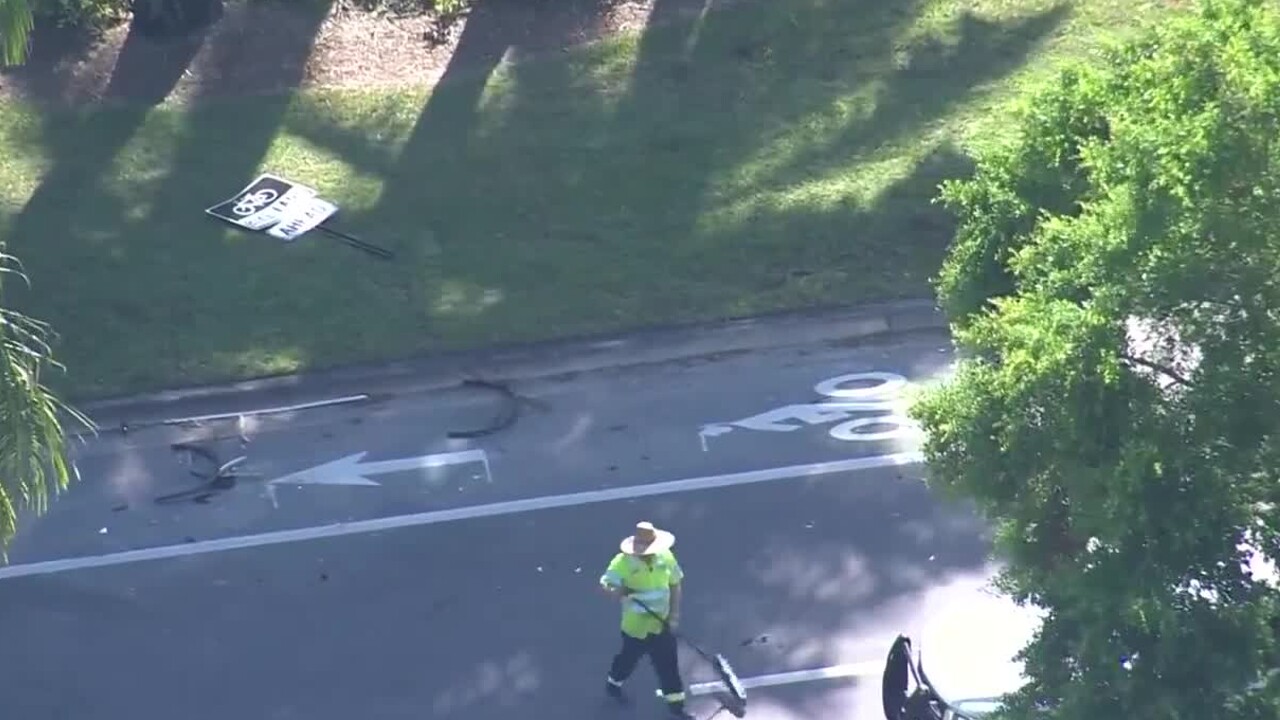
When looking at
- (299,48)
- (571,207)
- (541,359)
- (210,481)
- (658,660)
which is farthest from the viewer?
(299,48)

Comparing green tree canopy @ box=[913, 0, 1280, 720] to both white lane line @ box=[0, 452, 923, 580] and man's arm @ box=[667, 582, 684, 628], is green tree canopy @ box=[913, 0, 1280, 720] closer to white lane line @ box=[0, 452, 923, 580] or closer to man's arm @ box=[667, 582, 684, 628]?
man's arm @ box=[667, 582, 684, 628]

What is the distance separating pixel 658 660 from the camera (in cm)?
1270

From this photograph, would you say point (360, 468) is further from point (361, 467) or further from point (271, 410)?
point (271, 410)

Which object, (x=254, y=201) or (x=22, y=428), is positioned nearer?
(x=22, y=428)

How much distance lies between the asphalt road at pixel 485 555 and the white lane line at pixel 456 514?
0.02 m

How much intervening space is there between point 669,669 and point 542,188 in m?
7.34

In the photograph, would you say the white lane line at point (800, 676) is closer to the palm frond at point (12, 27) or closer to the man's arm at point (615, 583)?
the man's arm at point (615, 583)

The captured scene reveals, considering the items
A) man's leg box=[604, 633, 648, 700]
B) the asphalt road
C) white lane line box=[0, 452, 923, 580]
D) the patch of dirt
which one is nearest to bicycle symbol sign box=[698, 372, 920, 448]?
the asphalt road

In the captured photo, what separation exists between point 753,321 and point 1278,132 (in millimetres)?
9695

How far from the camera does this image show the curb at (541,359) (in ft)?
54.8

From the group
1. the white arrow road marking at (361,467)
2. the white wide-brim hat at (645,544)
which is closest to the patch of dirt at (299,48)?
the white arrow road marking at (361,467)

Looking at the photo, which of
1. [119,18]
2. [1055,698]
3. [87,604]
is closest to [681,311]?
[87,604]

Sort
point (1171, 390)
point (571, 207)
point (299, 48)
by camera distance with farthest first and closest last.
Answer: point (299, 48) < point (571, 207) < point (1171, 390)

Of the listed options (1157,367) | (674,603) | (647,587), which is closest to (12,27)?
(647,587)
